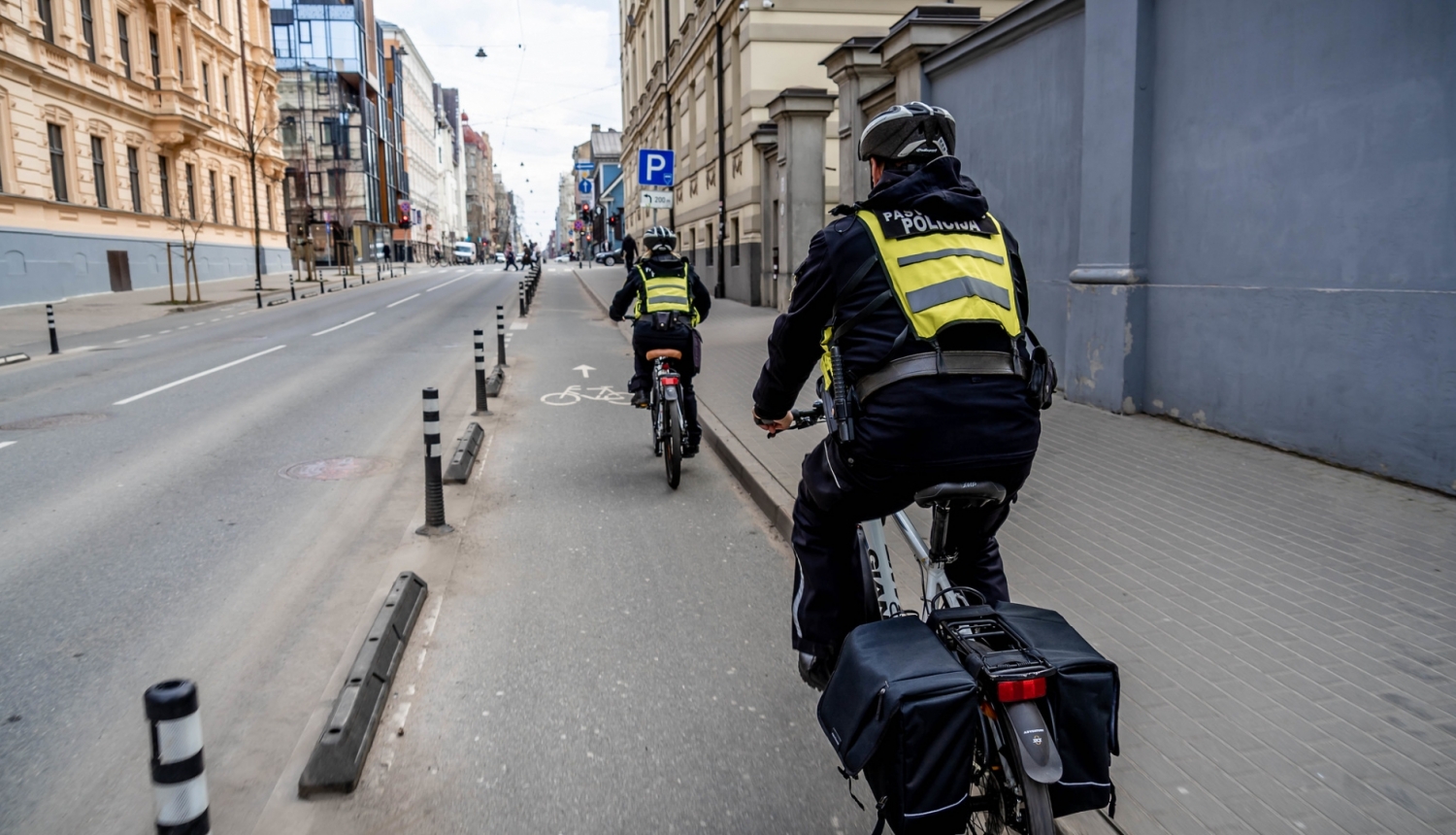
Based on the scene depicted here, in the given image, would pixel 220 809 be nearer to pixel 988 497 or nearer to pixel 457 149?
pixel 988 497

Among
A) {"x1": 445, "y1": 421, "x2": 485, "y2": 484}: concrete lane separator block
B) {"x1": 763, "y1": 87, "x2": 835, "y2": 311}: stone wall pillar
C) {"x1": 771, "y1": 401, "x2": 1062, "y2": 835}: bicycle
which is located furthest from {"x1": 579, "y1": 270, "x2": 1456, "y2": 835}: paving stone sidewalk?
{"x1": 763, "y1": 87, "x2": 835, "y2": 311}: stone wall pillar

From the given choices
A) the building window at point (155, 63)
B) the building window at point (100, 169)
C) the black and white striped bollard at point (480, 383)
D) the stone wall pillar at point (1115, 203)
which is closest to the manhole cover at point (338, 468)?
the black and white striped bollard at point (480, 383)

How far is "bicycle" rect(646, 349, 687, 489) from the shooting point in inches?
296

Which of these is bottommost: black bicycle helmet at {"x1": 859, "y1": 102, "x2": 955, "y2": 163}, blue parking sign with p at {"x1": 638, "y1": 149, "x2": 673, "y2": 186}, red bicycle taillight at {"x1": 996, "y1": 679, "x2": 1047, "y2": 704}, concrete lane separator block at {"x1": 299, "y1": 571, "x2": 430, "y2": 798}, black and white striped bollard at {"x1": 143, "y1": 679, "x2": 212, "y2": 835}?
concrete lane separator block at {"x1": 299, "y1": 571, "x2": 430, "y2": 798}

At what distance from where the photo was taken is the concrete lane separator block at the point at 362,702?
3.30 meters

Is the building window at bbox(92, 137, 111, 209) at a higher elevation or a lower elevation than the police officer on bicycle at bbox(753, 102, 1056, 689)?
higher

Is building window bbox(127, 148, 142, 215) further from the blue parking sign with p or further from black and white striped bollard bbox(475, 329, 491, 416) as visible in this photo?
black and white striped bollard bbox(475, 329, 491, 416)

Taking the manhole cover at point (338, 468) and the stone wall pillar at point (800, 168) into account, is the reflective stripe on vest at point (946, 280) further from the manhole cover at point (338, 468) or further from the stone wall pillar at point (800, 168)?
the stone wall pillar at point (800, 168)

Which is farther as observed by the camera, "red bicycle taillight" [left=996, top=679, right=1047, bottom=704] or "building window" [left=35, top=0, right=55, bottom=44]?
"building window" [left=35, top=0, right=55, bottom=44]

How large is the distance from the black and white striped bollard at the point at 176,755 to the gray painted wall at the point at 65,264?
30.5 meters

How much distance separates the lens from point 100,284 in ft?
104

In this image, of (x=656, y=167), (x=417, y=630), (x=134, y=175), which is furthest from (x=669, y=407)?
(x=134, y=175)

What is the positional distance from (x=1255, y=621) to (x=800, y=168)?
1820 centimetres

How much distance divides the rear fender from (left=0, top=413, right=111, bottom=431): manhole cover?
10961mm
